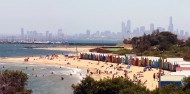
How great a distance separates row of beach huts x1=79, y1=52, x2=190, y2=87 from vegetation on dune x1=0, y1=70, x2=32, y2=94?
1130cm

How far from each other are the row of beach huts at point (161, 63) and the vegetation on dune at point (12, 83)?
11304 millimetres

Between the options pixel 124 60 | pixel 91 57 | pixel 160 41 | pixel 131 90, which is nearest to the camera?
pixel 131 90

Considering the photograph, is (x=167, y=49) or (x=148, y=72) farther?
(x=167, y=49)

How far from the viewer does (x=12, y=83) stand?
898 inches

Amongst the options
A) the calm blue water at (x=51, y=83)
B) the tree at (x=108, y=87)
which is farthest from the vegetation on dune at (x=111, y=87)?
the calm blue water at (x=51, y=83)

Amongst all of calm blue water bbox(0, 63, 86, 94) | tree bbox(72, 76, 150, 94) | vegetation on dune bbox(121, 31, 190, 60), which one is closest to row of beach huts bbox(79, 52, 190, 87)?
vegetation on dune bbox(121, 31, 190, 60)

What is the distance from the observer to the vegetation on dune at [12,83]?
21078mm

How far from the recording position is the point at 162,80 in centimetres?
2967

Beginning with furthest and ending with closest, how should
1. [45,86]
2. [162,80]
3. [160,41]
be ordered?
[160,41], [45,86], [162,80]

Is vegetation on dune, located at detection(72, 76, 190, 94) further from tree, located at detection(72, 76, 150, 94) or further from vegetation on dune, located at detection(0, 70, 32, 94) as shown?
vegetation on dune, located at detection(0, 70, 32, 94)

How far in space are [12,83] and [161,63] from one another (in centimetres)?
2841

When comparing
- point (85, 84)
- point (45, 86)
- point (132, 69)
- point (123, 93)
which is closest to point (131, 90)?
point (123, 93)

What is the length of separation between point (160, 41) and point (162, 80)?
5295cm

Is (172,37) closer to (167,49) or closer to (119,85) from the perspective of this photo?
(167,49)
